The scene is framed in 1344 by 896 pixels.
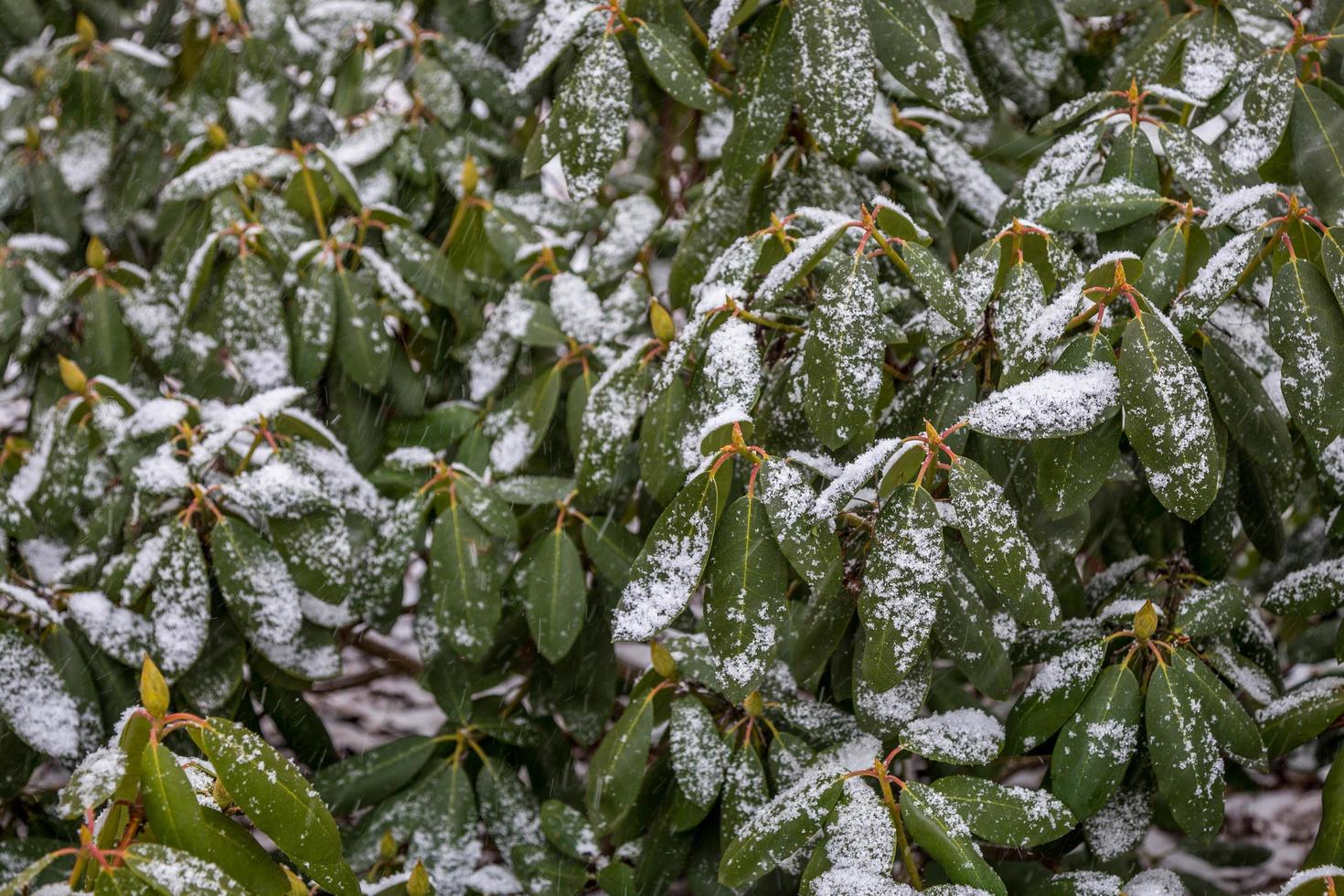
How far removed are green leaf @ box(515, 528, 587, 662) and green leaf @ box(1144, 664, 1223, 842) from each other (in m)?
0.78

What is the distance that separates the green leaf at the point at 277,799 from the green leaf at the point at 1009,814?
68 cm

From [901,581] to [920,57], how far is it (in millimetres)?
727

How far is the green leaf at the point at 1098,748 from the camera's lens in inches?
49.7

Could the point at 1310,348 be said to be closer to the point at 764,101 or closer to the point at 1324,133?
the point at 1324,133

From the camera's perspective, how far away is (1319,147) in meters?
1.38

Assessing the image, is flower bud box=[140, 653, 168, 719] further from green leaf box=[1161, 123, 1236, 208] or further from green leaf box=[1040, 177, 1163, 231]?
green leaf box=[1161, 123, 1236, 208]

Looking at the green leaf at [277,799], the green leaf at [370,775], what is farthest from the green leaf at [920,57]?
the green leaf at [370,775]

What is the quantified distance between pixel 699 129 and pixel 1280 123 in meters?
1.04

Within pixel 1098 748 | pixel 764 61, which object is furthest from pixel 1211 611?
pixel 764 61

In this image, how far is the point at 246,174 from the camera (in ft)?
6.17

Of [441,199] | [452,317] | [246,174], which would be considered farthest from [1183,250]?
[246,174]

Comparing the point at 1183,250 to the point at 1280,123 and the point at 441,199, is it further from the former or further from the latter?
the point at 441,199

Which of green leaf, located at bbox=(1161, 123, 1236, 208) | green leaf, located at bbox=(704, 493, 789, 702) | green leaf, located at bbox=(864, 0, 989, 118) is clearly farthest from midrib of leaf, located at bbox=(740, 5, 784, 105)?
green leaf, located at bbox=(704, 493, 789, 702)

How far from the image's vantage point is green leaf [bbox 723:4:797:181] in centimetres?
149
